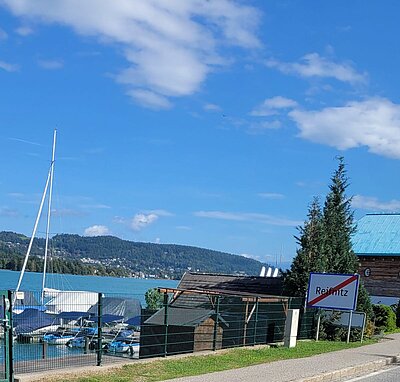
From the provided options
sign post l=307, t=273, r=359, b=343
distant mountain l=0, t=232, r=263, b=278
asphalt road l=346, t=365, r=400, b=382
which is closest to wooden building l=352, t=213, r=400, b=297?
sign post l=307, t=273, r=359, b=343

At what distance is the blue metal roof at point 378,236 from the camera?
40.2m

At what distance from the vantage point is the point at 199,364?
48.1 ft

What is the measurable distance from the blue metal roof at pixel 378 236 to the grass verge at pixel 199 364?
68.4 feet

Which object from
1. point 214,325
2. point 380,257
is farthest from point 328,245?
point 380,257

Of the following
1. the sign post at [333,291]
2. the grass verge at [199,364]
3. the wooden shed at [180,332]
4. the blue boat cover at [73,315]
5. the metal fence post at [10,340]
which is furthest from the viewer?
the sign post at [333,291]

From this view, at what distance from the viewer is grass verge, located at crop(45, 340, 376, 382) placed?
12.3 m

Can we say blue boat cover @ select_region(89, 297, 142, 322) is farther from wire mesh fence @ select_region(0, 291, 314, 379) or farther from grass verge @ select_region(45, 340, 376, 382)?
grass verge @ select_region(45, 340, 376, 382)

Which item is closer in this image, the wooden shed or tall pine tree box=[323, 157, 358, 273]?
the wooden shed

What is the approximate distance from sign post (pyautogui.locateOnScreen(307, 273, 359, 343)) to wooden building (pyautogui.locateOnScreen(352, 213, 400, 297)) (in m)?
17.2

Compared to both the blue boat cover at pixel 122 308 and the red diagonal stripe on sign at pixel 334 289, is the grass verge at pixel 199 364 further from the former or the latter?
the blue boat cover at pixel 122 308

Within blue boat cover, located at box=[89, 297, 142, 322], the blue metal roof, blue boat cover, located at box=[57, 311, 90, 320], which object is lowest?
blue boat cover, located at box=[89, 297, 142, 322]

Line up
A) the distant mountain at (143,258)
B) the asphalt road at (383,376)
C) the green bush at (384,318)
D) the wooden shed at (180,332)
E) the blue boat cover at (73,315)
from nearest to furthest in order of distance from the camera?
1. the asphalt road at (383,376)
2. the wooden shed at (180,332)
3. the blue boat cover at (73,315)
4. the green bush at (384,318)
5. the distant mountain at (143,258)

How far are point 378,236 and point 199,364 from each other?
2984cm

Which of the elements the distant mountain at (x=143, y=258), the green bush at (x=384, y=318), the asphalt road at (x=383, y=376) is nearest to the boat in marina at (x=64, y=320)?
the asphalt road at (x=383, y=376)
